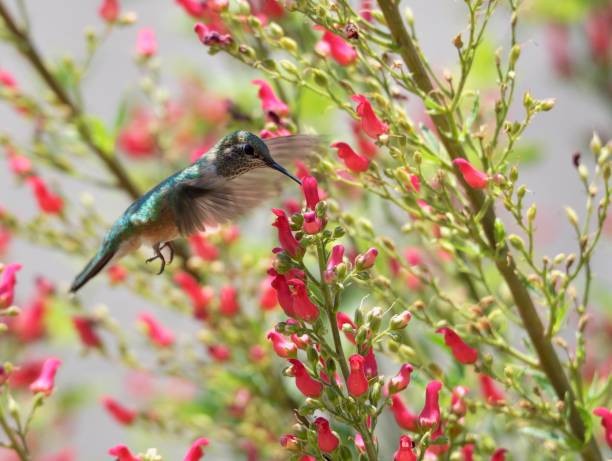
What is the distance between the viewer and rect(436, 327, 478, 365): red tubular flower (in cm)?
195

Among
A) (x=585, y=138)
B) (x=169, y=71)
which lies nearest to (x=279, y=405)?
(x=585, y=138)

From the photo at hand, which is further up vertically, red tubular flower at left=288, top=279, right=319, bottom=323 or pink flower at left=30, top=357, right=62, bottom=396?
red tubular flower at left=288, top=279, right=319, bottom=323

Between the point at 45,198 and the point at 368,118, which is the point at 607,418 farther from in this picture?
the point at 45,198

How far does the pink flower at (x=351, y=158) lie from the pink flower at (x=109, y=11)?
1.45 m

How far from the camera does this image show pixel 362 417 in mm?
1637

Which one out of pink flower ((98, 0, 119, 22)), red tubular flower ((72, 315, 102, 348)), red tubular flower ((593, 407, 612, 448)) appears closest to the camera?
red tubular flower ((593, 407, 612, 448))

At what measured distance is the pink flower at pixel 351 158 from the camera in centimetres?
196

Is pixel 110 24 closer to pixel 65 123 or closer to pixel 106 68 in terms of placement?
pixel 65 123

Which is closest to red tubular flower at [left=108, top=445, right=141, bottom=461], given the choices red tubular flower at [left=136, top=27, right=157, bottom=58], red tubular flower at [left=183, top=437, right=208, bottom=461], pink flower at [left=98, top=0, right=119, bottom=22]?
red tubular flower at [left=183, top=437, right=208, bottom=461]

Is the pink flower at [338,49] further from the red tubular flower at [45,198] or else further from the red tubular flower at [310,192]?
the red tubular flower at [45,198]

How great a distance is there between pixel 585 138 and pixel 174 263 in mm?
2359

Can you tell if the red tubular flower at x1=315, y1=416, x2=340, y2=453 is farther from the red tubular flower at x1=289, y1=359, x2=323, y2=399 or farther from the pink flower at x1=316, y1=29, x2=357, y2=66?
the pink flower at x1=316, y1=29, x2=357, y2=66

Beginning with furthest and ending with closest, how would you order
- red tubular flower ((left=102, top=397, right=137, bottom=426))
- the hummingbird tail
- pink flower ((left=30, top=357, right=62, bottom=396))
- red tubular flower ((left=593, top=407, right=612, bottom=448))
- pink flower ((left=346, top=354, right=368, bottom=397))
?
red tubular flower ((left=102, top=397, right=137, bottom=426)), the hummingbird tail, pink flower ((left=30, top=357, right=62, bottom=396)), red tubular flower ((left=593, top=407, right=612, bottom=448)), pink flower ((left=346, top=354, right=368, bottom=397))

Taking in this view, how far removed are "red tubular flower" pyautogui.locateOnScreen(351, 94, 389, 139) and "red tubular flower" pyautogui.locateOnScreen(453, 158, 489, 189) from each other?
0.17 metres
